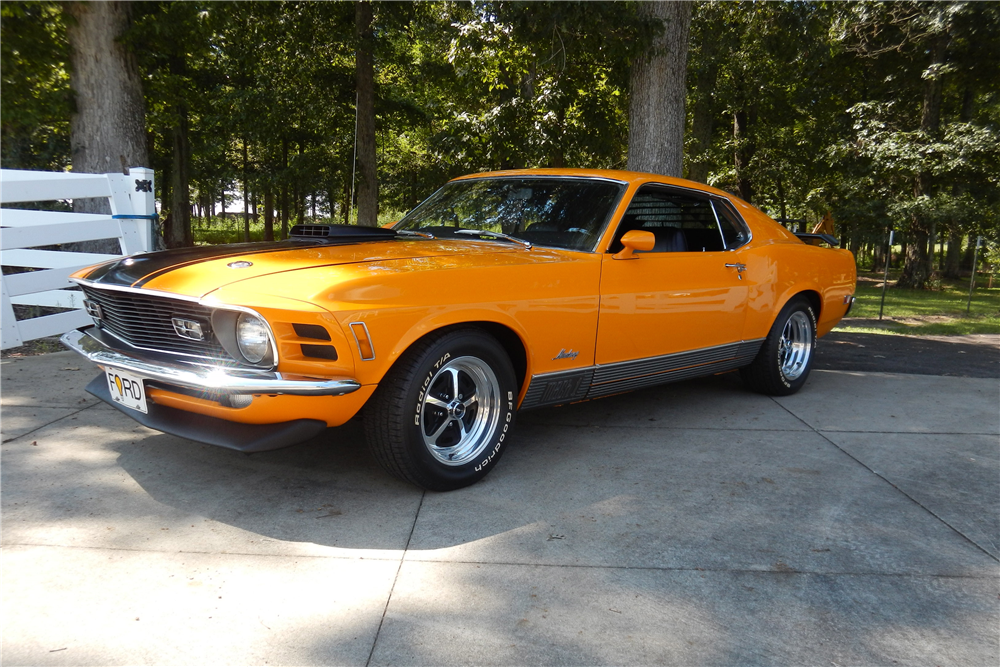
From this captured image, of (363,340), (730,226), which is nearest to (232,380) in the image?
(363,340)

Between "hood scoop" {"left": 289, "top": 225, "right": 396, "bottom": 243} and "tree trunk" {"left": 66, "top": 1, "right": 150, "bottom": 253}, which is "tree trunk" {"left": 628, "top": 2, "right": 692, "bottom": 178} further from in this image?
"tree trunk" {"left": 66, "top": 1, "right": 150, "bottom": 253}

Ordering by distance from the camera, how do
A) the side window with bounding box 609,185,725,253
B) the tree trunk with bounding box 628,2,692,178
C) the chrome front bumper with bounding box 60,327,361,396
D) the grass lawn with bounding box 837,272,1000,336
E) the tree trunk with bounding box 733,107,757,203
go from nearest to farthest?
the chrome front bumper with bounding box 60,327,361,396 → the side window with bounding box 609,185,725,253 → the tree trunk with bounding box 628,2,692,178 → the grass lawn with bounding box 837,272,1000,336 → the tree trunk with bounding box 733,107,757,203

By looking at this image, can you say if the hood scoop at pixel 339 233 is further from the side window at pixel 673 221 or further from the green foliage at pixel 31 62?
the green foliage at pixel 31 62

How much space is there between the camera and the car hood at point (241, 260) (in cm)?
315

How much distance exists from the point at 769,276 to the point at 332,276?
340 centimetres

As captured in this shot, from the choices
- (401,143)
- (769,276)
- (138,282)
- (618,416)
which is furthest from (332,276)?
(401,143)

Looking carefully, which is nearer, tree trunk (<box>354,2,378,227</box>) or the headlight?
the headlight

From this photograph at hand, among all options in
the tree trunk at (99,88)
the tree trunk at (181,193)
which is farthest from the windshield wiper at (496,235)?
the tree trunk at (181,193)

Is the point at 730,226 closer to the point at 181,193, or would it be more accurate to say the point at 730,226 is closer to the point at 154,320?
the point at 154,320

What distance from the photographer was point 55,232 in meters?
6.09

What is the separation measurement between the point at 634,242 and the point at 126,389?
2.58 meters

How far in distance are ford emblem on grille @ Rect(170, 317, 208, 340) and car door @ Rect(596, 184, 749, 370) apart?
1985 millimetres

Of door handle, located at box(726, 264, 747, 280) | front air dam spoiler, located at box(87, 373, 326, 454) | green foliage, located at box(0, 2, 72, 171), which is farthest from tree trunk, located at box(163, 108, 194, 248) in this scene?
front air dam spoiler, located at box(87, 373, 326, 454)

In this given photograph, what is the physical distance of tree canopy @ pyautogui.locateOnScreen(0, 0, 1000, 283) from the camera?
30.5 feet
